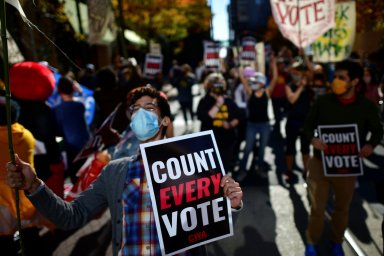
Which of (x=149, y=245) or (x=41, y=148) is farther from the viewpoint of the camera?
(x=41, y=148)

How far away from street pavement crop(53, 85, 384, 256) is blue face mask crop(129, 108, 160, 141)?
191 cm

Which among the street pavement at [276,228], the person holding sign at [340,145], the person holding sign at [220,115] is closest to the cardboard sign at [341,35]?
the street pavement at [276,228]

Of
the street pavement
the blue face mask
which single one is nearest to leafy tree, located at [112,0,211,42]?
the street pavement

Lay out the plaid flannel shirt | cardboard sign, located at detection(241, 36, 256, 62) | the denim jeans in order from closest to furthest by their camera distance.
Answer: the plaid flannel shirt → the denim jeans → cardboard sign, located at detection(241, 36, 256, 62)

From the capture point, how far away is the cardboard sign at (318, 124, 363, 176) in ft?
11.9

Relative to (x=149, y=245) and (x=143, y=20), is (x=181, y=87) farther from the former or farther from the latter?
(x=143, y=20)

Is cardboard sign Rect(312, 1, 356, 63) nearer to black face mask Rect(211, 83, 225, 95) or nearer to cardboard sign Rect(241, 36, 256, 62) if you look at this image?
black face mask Rect(211, 83, 225, 95)

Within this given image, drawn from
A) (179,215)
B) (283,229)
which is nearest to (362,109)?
(283,229)

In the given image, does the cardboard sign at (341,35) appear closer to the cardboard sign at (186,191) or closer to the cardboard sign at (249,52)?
the cardboard sign at (249,52)

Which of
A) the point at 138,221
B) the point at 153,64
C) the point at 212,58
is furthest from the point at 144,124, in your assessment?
the point at 153,64

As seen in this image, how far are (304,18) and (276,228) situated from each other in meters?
3.04

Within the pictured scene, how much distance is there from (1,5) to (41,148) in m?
2.36

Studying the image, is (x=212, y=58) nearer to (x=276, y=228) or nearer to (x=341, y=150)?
(x=276, y=228)

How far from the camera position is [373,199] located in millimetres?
5344
